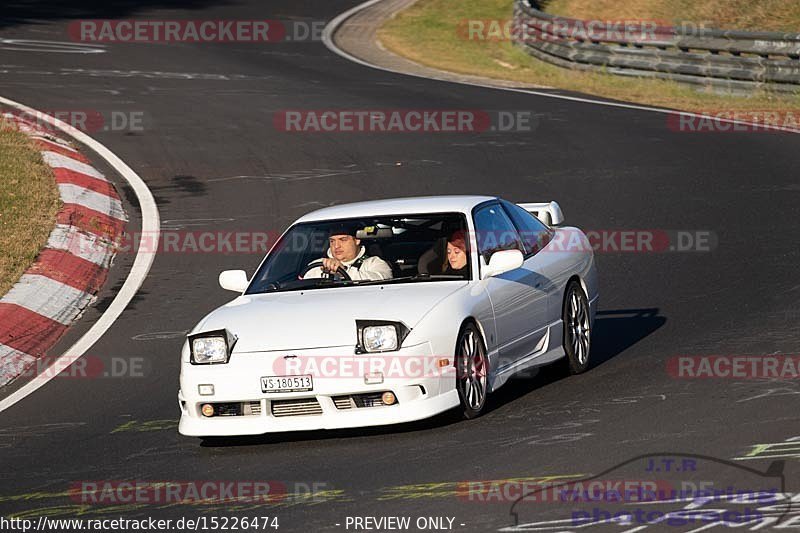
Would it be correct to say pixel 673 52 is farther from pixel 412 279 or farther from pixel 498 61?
pixel 412 279

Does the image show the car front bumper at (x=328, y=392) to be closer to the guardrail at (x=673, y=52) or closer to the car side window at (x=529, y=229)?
the car side window at (x=529, y=229)

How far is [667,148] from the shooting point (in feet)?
62.7

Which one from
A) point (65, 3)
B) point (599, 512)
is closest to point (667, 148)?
point (599, 512)

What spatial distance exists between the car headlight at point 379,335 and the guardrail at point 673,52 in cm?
1599

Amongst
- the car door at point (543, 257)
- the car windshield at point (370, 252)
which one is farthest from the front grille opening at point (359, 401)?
the car door at point (543, 257)

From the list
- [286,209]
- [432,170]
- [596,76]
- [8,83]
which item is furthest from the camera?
[596,76]

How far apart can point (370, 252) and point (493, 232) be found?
0.85 meters

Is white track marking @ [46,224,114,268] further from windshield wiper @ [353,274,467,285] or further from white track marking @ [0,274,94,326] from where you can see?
windshield wiper @ [353,274,467,285]

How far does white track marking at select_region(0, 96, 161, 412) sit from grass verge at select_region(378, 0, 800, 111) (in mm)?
9193

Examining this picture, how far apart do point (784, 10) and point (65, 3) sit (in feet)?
59.8

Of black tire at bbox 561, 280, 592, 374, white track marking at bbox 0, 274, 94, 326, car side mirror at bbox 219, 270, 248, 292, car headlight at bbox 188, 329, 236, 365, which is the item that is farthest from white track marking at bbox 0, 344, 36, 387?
black tire at bbox 561, 280, 592, 374

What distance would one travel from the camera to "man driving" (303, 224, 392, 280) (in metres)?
9.34

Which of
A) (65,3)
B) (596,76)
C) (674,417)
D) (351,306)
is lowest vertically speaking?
(674,417)

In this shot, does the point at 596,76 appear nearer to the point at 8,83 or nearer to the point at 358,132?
the point at 358,132
